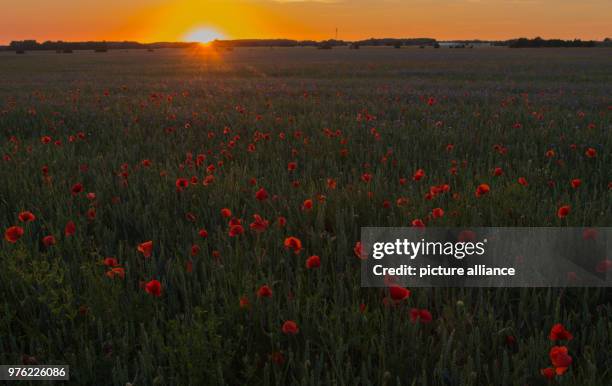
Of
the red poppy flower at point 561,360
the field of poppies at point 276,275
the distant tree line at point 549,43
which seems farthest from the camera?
the distant tree line at point 549,43

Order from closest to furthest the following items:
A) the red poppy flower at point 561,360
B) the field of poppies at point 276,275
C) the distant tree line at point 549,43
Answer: the red poppy flower at point 561,360 < the field of poppies at point 276,275 < the distant tree line at point 549,43

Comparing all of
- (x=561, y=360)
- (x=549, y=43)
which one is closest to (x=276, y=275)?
(x=561, y=360)

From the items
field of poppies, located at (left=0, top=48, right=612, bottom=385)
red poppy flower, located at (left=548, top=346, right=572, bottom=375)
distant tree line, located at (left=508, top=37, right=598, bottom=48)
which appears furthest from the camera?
distant tree line, located at (left=508, top=37, right=598, bottom=48)

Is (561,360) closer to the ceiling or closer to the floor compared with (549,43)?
closer to the floor

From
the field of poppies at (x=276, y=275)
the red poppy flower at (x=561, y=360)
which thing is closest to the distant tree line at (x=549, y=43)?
the field of poppies at (x=276, y=275)

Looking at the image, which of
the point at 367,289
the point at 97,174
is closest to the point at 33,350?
the point at 367,289

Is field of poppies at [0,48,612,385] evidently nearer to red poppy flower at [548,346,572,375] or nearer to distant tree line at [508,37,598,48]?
red poppy flower at [548,346,572,375]

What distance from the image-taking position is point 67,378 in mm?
1747

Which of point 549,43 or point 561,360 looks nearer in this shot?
point 561,360

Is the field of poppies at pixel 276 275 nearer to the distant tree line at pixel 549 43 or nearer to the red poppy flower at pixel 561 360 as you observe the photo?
the red poppy flower at pixel 561 360

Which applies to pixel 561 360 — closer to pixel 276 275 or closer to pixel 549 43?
pixel 276 275

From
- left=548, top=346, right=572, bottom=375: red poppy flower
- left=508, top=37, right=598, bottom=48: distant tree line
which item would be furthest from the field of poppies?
left=508, top=37, right=598, bottom=48: distant tree line

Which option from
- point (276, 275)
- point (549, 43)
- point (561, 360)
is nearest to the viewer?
point (561, 360)

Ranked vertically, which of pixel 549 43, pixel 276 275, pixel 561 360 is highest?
pixel 549 43
